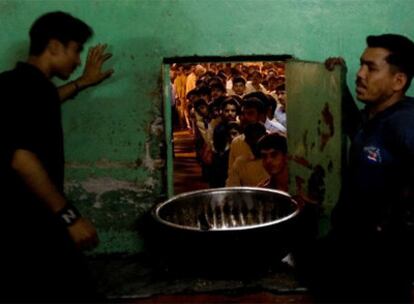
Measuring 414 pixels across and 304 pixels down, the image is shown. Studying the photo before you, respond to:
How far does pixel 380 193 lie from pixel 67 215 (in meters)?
2.05

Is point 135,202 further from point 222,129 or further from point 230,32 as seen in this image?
point 222,129

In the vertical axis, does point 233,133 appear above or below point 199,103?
below

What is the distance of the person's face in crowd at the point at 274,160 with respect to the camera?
614 centimetres

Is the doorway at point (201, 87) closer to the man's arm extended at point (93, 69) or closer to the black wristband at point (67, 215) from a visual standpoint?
the man's arm extended at point (93, 69)

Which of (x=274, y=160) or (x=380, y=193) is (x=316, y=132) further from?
(x=274, y=160)

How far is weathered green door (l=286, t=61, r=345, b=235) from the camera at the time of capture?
13.6ft

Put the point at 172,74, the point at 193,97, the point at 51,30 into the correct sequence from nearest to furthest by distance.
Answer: the point at 51,30
the point at 193,97
the point at 172,74

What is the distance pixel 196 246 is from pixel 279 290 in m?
0.86

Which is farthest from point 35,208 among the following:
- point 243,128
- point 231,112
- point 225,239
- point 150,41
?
point 231,112

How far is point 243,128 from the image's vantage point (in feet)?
24.8

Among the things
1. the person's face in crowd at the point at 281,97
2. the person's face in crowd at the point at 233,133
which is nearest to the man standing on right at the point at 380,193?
the person's face in crowd at the point at 233,133

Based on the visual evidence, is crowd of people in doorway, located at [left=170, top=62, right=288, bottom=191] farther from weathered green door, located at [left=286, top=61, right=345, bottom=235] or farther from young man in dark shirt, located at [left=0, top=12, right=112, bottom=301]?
young man in dark shirt, located at [left=0, top=12, right=112, bottom=301]

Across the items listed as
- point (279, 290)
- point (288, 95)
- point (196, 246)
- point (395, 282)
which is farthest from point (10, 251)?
point (288, 95)

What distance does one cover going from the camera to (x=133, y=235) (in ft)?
16.6
